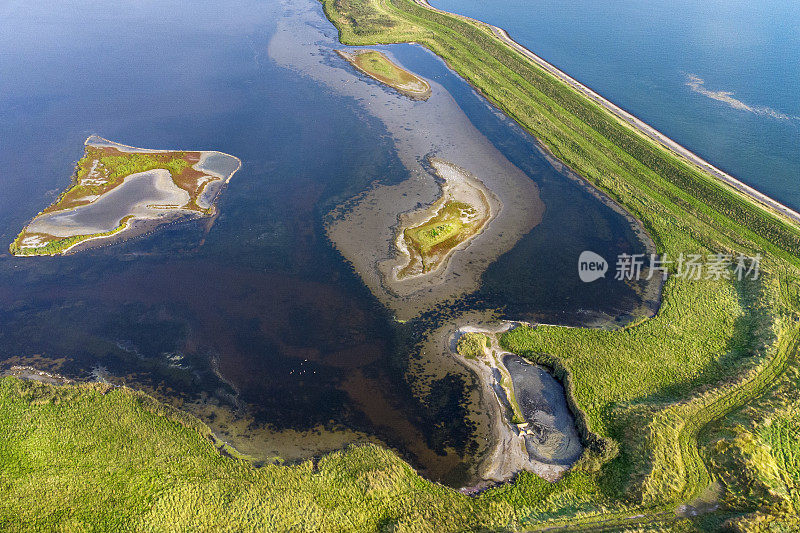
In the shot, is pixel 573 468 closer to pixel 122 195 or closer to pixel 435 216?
pixel 435 216

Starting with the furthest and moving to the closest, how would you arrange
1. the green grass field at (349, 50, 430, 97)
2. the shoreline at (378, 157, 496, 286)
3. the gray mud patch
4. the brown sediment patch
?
the green grass field at (349, 50, 430, 97), the shoreline at (378, 157, 496, 286), the gray mud patch, the brown sediment patch

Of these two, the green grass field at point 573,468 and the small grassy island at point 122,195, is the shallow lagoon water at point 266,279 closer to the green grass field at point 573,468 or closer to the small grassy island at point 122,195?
the small grassy island at point 122,195

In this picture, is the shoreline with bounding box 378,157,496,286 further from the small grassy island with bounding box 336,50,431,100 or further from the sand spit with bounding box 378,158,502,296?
the small grassy island with bounding box 336,50,431,100

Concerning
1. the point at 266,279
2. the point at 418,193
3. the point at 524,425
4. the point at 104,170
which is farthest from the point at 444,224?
the point at 104,170

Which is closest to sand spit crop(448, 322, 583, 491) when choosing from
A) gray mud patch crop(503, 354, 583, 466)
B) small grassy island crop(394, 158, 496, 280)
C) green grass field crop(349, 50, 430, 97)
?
gray mud patch crop(503, 354, 583, 466)

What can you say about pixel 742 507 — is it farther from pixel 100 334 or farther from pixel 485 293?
pixel 100 334

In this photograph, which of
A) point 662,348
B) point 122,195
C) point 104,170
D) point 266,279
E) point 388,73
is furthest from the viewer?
point 388,73

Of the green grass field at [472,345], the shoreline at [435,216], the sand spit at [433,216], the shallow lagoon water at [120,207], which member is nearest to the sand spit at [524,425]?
the green grass field at [472,345]
